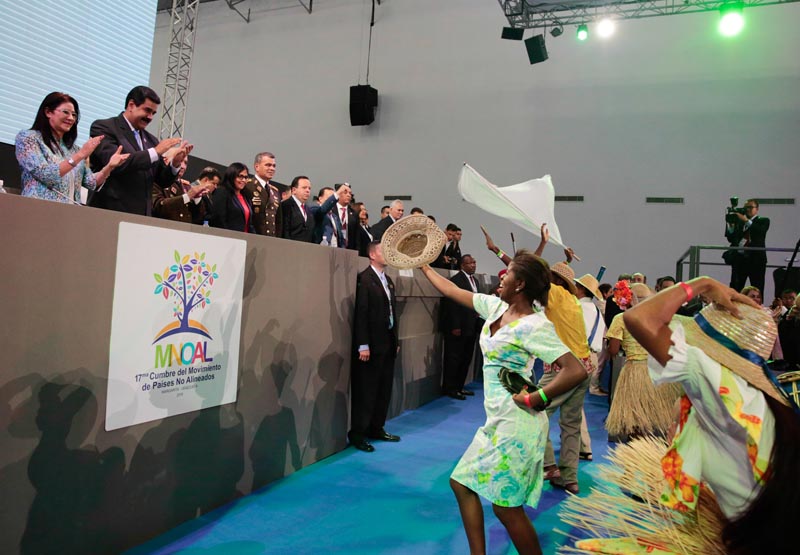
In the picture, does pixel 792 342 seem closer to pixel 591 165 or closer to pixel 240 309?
pixel 240 309

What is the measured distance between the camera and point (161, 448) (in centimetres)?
273

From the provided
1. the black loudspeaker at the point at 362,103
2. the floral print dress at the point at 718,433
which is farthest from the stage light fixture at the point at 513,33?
the floral print dress at the point at 718,433

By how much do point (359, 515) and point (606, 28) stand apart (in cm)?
978

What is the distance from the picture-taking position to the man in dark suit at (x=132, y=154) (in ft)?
9.55

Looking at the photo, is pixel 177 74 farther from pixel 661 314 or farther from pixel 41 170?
pixel 661 314

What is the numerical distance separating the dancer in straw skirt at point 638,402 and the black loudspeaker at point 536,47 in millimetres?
7076

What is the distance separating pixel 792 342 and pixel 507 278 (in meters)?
3.25

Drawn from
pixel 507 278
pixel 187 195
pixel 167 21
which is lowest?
pixel 507 278

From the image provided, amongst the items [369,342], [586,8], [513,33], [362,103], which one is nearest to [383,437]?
[369,342]

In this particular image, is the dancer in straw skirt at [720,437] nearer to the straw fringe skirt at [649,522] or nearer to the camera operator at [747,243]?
the straw fringe skirt at [649,522]

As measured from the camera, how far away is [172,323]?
2.75 m

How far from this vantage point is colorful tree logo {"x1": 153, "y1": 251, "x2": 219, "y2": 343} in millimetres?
2701

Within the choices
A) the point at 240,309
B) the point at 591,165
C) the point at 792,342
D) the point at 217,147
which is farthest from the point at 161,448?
the point at 217,147

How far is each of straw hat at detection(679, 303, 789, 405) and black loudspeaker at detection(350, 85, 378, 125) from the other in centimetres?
1100
